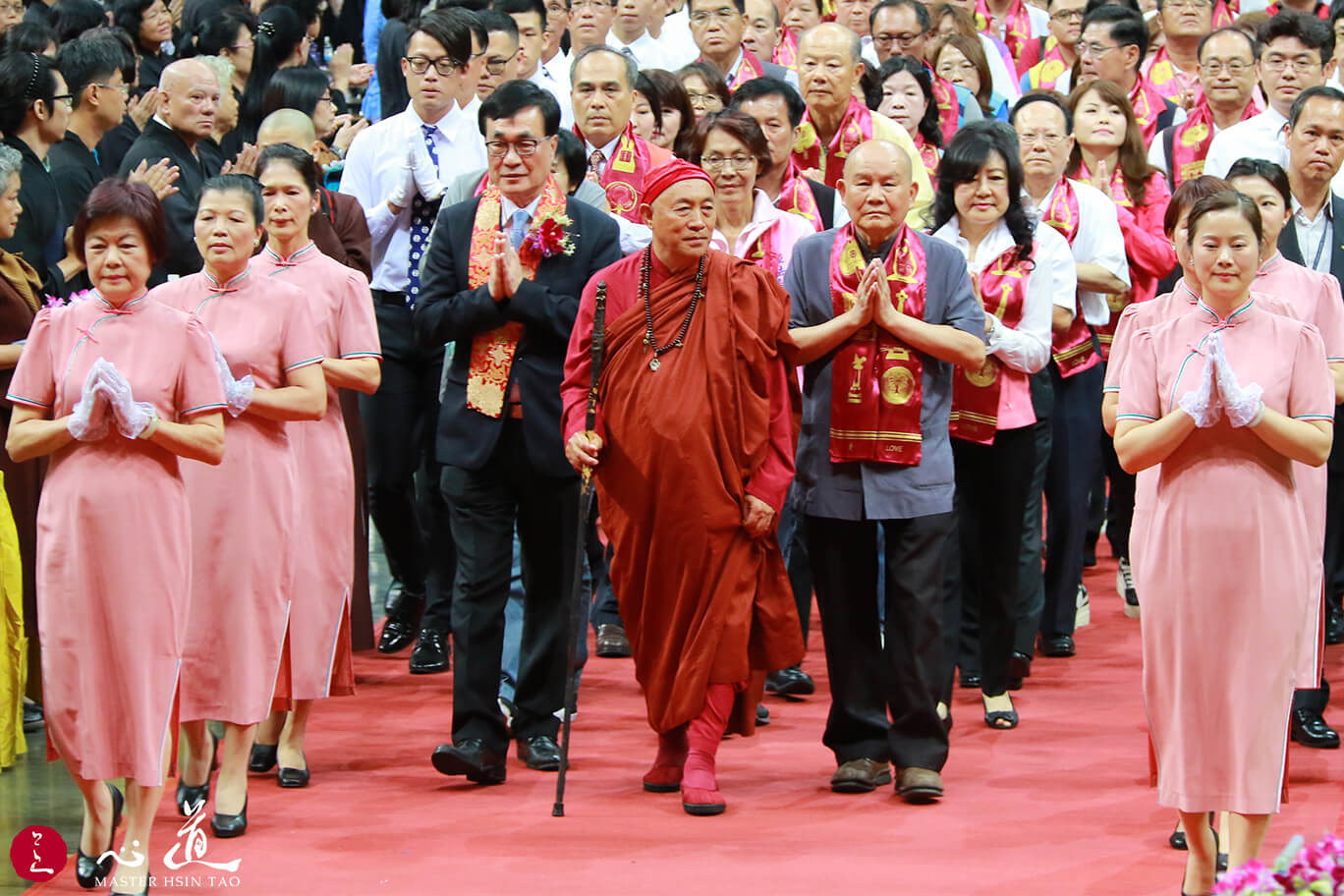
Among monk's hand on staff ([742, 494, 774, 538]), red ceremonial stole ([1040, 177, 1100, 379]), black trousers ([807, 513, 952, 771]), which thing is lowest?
black trousers ([807, 513, 952, 771])

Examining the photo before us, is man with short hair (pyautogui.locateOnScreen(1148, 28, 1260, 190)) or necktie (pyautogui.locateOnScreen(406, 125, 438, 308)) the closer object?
necktie (pyautogui.locateOnScreen(406, 125, 438, 308))

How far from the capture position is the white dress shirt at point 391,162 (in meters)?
7.12

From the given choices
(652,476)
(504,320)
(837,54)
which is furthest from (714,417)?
(837,54)

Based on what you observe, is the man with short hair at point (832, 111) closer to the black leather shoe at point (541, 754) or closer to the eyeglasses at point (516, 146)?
the eyeglasses at point (516, 146)

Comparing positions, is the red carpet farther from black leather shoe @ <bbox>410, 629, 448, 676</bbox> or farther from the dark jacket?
the dark jacket

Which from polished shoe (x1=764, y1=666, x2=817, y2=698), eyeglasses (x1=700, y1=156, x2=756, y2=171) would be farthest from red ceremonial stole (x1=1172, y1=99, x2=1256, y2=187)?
polished shoe (x1=764, y1=666, x2=817, y2=698)

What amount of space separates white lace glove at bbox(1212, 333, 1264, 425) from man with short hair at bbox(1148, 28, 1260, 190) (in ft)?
13.2

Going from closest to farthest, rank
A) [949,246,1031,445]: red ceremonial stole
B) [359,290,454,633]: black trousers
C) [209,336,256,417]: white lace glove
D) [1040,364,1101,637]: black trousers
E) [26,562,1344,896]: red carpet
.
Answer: [26,562,1344,896]: red carpet, [209,336,256,417]: white lace glove, [949,246,1031,445]: red ceremonial stole, [1040,364,1101,637]: black trousers, [359,290,454,633]: black trousers

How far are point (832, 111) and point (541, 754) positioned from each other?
3.09m

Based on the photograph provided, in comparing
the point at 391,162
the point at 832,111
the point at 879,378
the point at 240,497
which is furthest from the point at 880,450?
the point at 391,162

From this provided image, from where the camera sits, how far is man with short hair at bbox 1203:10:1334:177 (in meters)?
7.32

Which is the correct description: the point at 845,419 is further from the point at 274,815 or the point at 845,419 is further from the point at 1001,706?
the point at 274,815

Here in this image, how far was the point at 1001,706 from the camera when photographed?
6340 millimetres

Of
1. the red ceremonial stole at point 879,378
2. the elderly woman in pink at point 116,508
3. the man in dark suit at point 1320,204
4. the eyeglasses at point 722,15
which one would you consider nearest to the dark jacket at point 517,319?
the red ceremonial stole at point 879,378
